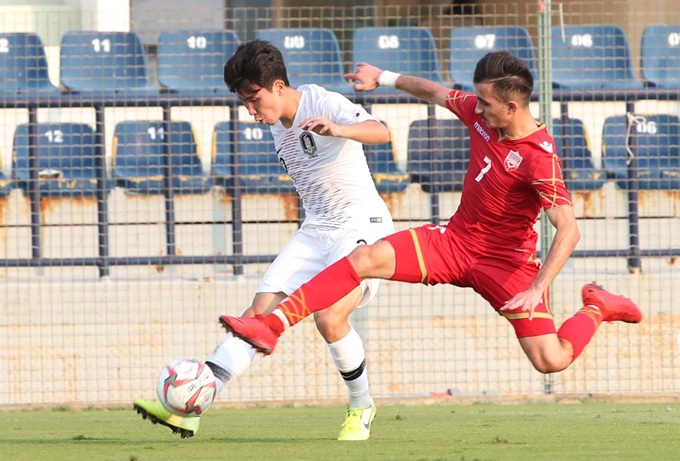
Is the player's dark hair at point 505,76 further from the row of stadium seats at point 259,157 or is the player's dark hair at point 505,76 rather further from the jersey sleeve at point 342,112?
the row of stadium seats at point 259,157

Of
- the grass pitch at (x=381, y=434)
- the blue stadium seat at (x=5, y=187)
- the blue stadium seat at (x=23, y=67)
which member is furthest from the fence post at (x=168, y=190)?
the grass pitch at (x=381, y=434)

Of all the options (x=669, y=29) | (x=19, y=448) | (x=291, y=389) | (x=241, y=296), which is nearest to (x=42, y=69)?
(x=241, y=296)

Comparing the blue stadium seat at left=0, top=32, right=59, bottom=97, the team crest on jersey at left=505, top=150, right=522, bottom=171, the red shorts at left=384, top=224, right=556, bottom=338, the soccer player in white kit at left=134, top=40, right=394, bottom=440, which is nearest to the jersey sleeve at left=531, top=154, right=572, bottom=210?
the team crest on jersey at left=505, top=150, right=522, bottom=171

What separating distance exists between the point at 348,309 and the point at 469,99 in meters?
1.20

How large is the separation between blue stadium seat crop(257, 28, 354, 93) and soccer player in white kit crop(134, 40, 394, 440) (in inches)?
136

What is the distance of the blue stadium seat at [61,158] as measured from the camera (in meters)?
8.98

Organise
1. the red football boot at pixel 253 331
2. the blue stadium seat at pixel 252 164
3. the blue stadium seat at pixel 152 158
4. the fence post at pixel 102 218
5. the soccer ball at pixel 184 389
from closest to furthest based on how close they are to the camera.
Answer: the red football boot at pixel 253 331 → the soccer ball at pixel 184 389 → the fence post at pixel 102 218 → the blue stadium seat at pixel 252 164 → the blue stadium seat at pixel 152 158

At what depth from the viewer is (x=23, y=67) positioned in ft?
31.2

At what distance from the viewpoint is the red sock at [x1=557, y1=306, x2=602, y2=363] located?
5.72m

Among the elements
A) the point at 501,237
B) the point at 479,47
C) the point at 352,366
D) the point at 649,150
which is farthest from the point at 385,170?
the point at 501,237

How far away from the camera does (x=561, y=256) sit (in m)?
5.21

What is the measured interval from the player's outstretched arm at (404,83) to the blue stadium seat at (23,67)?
397 cm

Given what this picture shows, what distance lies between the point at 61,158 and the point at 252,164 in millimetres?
1457

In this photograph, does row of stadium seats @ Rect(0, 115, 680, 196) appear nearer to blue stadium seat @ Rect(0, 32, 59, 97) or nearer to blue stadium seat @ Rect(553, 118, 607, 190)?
blue stadium seat @ Rect(553, 118, 607, 190)
